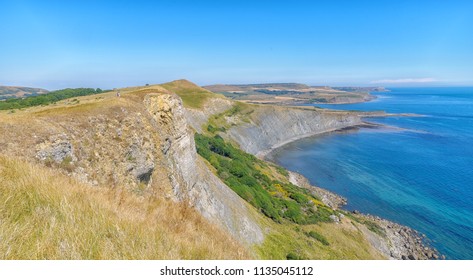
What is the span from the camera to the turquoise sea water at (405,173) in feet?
151

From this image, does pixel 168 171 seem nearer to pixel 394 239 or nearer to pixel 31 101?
pixel 394 239

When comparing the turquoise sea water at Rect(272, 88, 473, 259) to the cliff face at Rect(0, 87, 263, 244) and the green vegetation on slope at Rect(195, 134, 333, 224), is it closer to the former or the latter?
the green vegetation on slope at Rect(195, 134, 333, 224)

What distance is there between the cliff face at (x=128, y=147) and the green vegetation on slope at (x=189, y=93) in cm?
6540

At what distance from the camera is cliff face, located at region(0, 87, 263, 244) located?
1384 cm

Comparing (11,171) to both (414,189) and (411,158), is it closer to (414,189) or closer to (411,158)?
(414,189)

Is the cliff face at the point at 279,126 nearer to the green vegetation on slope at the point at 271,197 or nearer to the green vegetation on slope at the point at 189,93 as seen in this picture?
the green vegetation on slope at the point at 189,93

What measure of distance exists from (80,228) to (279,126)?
11383 cm

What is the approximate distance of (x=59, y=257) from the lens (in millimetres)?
4047

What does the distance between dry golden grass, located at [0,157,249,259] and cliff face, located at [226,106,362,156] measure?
81699 mm

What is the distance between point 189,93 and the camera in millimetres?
107062

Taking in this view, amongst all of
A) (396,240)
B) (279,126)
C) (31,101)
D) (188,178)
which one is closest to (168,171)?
(188,178)

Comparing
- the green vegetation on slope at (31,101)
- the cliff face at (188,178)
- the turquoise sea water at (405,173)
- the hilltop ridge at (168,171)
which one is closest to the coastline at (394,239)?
the hilltop ridge at (168,171)

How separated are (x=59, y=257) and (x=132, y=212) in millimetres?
2129
